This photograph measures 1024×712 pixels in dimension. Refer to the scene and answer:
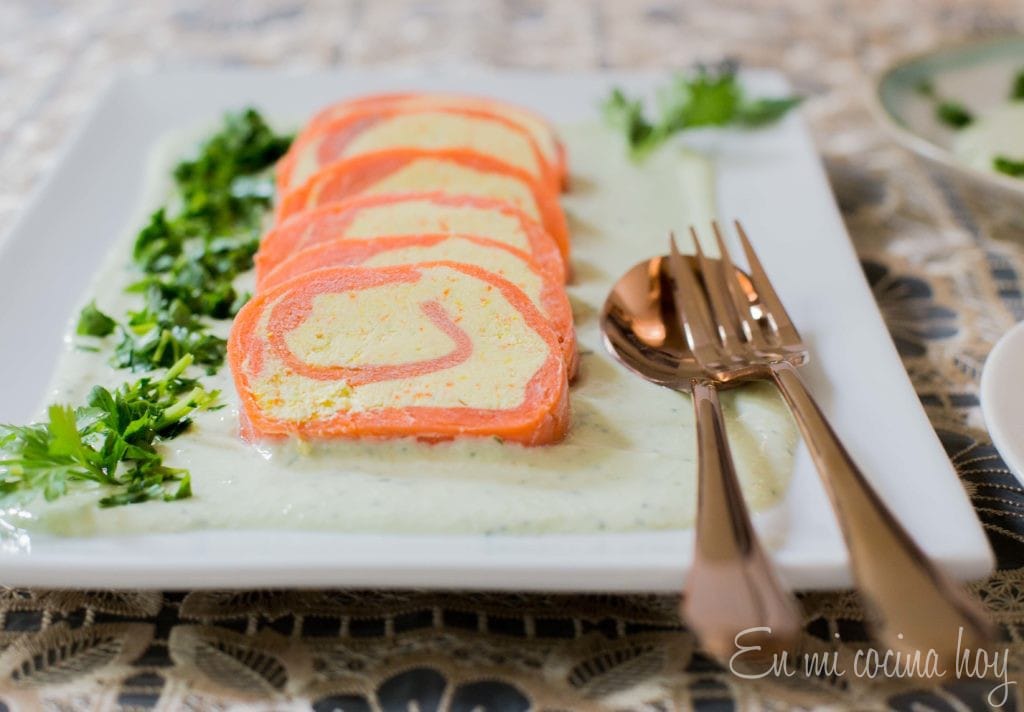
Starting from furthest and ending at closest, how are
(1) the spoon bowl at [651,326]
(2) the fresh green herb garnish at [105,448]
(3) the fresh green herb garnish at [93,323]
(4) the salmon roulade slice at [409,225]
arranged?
(4) the salmon roulade slice at [409,225], (3) the fresh green herb garnish at [93,323], (1) the spoon bowl at [651,326], (2) the fresh green herb garnish at [105,448]

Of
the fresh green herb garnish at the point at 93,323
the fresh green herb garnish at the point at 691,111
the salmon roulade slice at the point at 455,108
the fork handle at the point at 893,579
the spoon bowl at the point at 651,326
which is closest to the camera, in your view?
the fork handle at the point at 893,579

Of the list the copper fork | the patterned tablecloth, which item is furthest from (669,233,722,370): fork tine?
the patterned tablecloth

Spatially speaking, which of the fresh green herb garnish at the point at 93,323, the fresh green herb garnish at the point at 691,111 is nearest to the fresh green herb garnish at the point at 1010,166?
the fresh green herb garnish at the point at 691,111

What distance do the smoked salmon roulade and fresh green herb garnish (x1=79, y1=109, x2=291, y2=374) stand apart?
0.48ft

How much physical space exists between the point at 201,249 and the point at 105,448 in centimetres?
90

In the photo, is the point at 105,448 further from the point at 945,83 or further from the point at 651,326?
the point at 945,83

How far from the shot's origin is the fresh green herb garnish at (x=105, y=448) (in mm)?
1772

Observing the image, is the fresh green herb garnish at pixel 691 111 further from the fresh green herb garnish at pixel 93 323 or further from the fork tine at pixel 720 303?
the fresh green herb garnish at pixel 93 323

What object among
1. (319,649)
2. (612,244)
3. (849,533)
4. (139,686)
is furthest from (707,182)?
(139,686)

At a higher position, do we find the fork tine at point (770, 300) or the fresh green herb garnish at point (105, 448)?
the fork tine at point (770, 300)

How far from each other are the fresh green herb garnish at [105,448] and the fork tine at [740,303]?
44.5 inches

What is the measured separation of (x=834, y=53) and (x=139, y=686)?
370 cm

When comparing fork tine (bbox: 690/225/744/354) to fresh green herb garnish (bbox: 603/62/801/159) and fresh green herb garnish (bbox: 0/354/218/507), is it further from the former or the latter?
fresh green herb garnish (bbox: 0/354/218/507)

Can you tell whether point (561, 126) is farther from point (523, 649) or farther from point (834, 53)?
point (523, 649)
